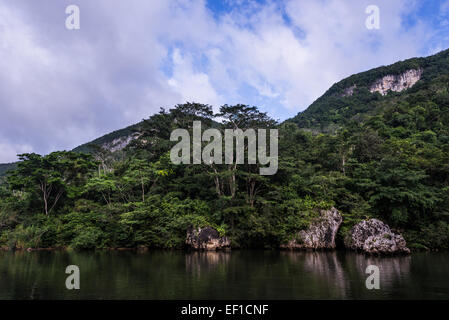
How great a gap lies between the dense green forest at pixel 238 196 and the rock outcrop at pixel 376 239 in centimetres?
121

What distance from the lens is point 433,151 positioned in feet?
66.6

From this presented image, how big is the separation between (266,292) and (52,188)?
25405 millimetres

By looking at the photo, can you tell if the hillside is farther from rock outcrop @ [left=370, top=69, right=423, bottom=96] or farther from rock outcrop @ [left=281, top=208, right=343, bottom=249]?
rock outcrop @ [left=370, top=69, right=423, bottom=96]

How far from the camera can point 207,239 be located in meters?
19.0

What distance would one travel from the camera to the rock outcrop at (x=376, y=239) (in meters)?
16.1

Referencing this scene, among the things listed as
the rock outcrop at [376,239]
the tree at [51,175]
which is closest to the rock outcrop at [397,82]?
the rock outcrop at [376,239]

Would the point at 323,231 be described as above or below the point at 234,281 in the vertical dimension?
above

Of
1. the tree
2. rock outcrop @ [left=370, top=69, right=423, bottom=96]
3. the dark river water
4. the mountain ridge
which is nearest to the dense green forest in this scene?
the tree

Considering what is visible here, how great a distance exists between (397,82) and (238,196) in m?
96.2

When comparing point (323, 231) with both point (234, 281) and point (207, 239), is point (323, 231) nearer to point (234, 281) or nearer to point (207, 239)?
point (207, 239)

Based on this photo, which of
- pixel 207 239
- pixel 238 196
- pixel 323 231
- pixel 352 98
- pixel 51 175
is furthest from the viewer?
pixel 352 98

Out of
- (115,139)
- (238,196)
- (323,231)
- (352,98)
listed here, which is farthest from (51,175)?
(352,98)
